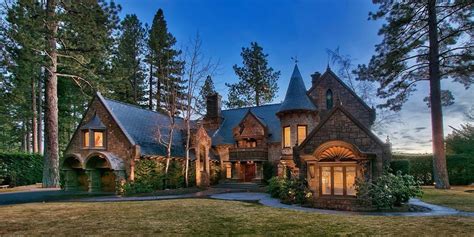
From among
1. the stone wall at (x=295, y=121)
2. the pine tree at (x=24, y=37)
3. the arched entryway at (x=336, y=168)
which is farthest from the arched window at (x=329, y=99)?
the pine tree at (x=24, y=37)

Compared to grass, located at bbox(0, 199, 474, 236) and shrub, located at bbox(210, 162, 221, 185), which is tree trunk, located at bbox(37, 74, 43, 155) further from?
grass, located at bbox(0, 199, 474, 236)

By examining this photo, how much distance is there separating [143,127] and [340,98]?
15803mm

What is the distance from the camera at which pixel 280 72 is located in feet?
151

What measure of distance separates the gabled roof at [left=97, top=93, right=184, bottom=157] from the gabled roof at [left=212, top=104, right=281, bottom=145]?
4.13 m

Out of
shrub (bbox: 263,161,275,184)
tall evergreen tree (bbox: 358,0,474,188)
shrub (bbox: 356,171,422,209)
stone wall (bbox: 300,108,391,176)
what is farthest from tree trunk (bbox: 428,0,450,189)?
shrub (bbox: 263,161,275,184)

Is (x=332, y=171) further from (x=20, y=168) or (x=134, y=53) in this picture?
(x=134, y=53)

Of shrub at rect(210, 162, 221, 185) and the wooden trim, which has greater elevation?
the wooden trim

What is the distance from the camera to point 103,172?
71.4 feet

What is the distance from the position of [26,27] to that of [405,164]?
28663 mm

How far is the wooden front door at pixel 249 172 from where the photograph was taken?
27647 millimetres

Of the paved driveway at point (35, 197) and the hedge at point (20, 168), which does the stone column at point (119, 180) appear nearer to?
the paved driveway at point (35, 197)

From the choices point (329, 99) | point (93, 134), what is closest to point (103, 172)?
point (93, 134)

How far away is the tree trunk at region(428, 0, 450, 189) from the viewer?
63.2 ft

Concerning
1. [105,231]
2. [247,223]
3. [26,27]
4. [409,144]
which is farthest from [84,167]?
[409,144]
